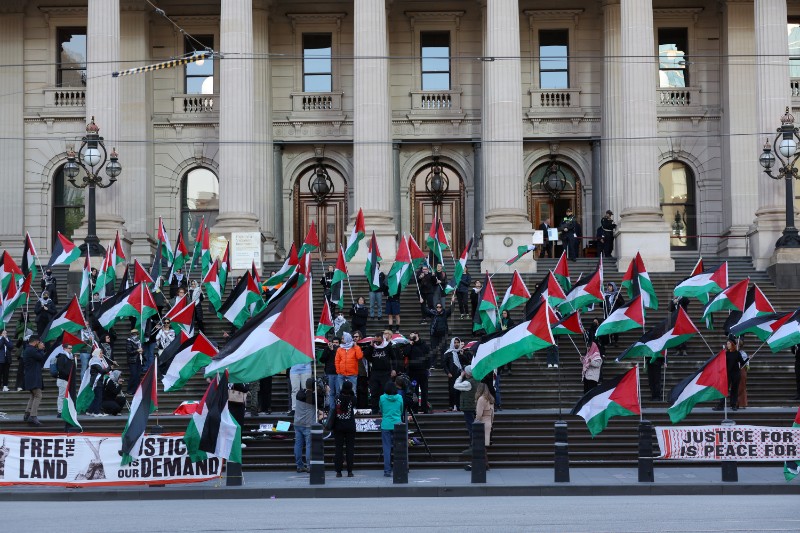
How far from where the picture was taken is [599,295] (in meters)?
33.0

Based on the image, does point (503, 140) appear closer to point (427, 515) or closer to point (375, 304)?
point (375, 304)

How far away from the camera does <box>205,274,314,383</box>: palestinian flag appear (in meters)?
24.1

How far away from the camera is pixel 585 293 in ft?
109

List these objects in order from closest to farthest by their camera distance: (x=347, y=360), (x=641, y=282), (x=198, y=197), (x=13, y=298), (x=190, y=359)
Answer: (x=190, y=359) → (x=347, y=360) → (x=13, y=298) → (x=641, y=282) → (x=198, y=197)

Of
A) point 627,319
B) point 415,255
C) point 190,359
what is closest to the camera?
point 190,359

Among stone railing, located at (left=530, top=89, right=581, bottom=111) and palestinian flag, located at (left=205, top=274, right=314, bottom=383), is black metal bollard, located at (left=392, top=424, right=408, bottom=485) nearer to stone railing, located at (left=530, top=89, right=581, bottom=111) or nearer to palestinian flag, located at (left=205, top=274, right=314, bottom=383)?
palestinian flag, located at (left=205, top=274, right=314, bottom=383)

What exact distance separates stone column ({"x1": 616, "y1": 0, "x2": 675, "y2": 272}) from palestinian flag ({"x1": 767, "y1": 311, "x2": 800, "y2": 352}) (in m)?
12.8

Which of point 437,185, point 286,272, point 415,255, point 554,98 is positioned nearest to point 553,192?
point 554,98

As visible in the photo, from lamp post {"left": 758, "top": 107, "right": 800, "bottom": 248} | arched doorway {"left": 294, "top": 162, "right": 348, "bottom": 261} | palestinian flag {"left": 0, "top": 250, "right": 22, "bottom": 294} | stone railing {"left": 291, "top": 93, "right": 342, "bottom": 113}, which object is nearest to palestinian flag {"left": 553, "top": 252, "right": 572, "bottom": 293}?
lamp post {"left": 758, "top": 107, "right": 800, "bottom": 248}

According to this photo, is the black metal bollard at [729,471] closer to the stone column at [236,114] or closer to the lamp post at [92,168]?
the lamp post at [92,168]

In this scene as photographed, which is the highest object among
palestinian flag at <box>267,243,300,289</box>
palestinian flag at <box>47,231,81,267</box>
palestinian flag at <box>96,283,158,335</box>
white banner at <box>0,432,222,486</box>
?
palestinian flag at <box>47,231,81,267</box>

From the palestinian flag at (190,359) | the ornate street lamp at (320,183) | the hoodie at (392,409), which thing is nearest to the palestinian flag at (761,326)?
the hoodie at (392,409)

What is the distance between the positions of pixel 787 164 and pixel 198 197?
20.0 meters

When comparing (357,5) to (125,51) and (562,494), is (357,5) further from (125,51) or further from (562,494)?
(562,494)
